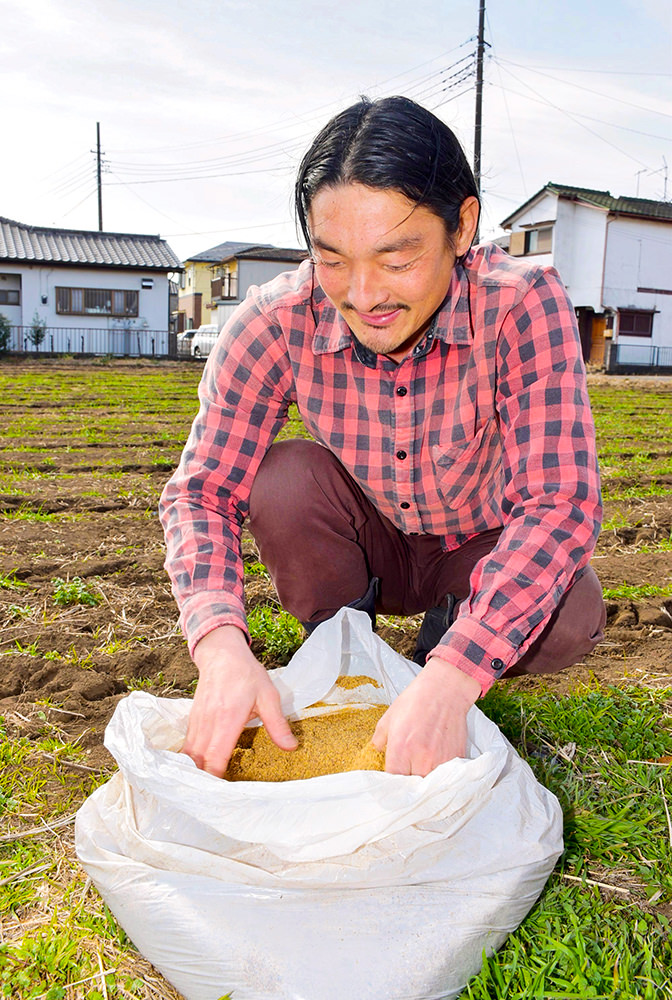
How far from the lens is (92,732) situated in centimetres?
185

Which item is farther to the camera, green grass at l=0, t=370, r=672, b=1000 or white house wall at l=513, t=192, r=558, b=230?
white house wall at l=513, t=192, r=558, b=230

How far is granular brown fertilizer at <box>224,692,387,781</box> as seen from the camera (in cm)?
141

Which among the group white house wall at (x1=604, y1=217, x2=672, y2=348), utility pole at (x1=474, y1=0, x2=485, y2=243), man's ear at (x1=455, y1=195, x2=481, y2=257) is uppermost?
utility pole at (x1=474, y1=0, x2=485, y2=243)

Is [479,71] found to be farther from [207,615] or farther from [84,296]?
[207,615]

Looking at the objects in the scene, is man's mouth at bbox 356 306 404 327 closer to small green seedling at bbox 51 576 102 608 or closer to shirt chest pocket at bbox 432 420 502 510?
shirt chest pocket at bbox 432 420 502 510

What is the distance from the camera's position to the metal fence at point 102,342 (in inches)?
854

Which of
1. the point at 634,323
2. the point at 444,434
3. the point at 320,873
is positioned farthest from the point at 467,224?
the point at 634,323

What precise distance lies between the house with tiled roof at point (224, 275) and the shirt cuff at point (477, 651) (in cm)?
2698

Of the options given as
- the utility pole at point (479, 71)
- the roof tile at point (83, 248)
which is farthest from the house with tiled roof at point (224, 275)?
the utility pole at point (479, 71)

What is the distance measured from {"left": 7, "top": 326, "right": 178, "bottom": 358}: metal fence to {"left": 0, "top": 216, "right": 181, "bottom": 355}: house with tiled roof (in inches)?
1.0

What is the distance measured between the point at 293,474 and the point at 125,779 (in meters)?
0.84

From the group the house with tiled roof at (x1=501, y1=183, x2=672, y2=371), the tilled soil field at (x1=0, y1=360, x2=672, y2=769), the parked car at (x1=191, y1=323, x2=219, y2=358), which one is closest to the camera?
the tilled soil field at (x1=0, y1=360, x2=672, y2=769)

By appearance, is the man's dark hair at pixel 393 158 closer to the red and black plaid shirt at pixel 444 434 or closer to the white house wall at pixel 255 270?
the red and black plaid shirt at pixel 444 434

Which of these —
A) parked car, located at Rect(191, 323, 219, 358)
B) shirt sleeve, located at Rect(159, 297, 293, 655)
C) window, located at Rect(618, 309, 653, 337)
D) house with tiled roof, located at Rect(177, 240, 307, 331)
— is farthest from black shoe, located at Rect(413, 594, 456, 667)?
house with tiled roof, located at Rect(177, 240, 307, 331)
